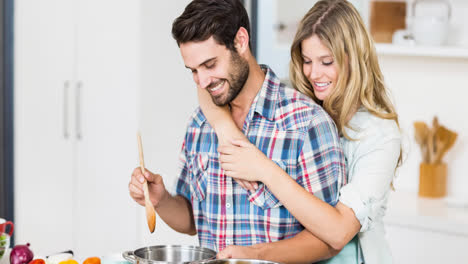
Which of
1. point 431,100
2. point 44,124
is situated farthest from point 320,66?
point 44,124

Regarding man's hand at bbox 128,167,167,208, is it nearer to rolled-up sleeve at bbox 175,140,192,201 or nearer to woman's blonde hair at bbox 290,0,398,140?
rolled-up sleeve at bbox 175,140,192,201

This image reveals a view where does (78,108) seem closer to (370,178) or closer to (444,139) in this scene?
(444,139)

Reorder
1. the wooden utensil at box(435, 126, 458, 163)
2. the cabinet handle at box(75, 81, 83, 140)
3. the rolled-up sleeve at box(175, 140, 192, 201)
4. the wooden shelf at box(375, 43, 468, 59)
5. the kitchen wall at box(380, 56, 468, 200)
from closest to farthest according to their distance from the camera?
the rolled-up sleeve at box(175, 140, 192, 201) → the wooden shelf at box(375, 43, 468, 59) → the wooden utensil at box(435, 126, 458, 163) → the kitchen wall at box(380, 56, 468, 200) → the cabinet handle at box(75, 81, 83, 140)

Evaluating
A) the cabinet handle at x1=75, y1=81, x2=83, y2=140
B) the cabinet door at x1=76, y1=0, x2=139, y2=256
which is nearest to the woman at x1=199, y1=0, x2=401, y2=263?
the cabinet door at x1=76, y1=0, x2=139, y2=256

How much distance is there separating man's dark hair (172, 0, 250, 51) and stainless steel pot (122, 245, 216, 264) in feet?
1.69

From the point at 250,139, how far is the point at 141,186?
0.30 m

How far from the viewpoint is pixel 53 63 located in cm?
348

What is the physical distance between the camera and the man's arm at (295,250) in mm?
1570

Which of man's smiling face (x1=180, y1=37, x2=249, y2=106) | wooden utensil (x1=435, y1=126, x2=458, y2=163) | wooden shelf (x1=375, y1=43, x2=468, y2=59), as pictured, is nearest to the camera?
man's smiling face (x1=180, y1=37, x2=249, y2=106)

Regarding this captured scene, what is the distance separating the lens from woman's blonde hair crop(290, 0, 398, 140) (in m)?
1.80

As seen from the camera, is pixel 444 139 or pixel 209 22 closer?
pixel 209 22

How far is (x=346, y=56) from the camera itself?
181 centimetres

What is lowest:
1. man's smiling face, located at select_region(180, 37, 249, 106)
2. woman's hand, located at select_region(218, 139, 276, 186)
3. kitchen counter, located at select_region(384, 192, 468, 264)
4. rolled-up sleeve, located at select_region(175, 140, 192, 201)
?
kitchen counter, located at select_region(384, 192, 468, 264)

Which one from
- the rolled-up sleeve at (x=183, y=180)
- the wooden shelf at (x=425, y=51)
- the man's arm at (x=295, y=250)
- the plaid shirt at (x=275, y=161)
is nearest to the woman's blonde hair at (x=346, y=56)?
the plaid shirt at (x=275, y=161)
